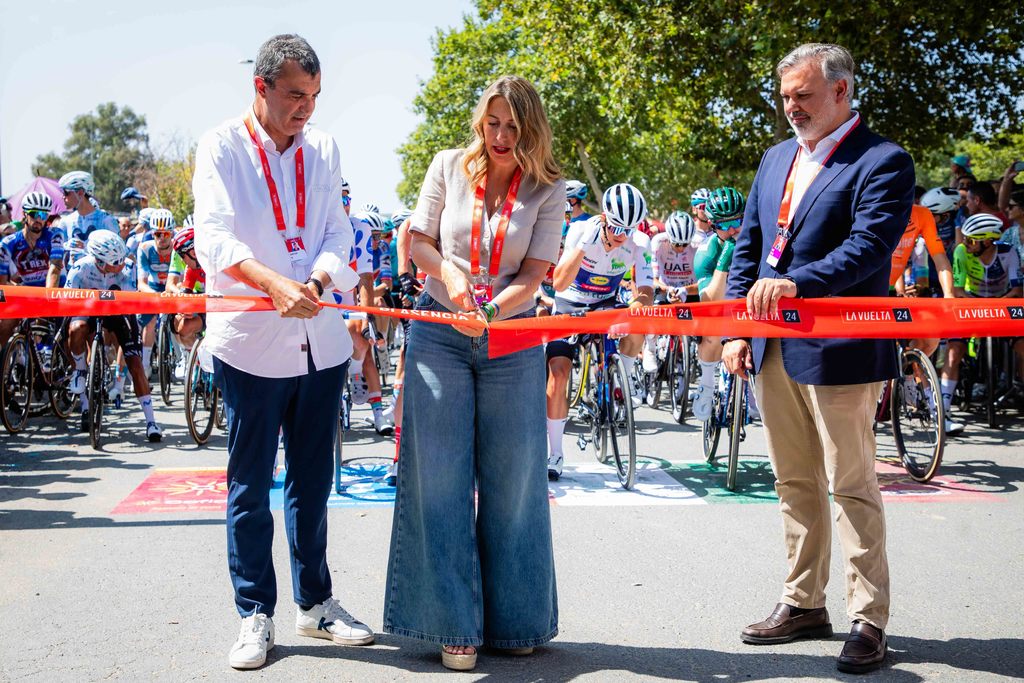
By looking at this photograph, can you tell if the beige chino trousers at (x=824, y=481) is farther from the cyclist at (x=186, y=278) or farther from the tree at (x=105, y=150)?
the tree at (x=105, y=150)

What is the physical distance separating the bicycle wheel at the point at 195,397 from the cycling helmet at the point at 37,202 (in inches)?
85.5

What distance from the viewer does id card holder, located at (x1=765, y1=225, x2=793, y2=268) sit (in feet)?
13.8

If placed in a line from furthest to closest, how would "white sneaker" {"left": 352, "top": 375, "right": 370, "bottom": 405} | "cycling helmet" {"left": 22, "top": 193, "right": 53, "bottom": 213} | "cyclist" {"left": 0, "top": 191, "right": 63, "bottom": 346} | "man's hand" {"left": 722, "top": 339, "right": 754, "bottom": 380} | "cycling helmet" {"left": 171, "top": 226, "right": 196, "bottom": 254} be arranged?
"cycling helmet" {"left": 22, "top": 193, "right": 53, "bottom": 213} → "cyclist" {"left": 0, "top": 191, "right": 63, "bottom": 346} → "white sneaker" {"left": 352, "top": 375, "right": 370, "bottom": 405} → "cycling helmet" {"left": 171, "top": 226, "right": 196, "bottom": 254} → "man's hand" {"left": 722, "top": 339, "right": 754, "bottom": 380}

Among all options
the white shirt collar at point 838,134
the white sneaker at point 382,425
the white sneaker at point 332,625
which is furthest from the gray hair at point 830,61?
the white sneaker at point 382,425

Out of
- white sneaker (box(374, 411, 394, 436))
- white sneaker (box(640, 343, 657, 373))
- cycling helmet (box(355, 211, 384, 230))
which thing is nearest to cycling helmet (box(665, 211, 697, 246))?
white sneaker (box(640, 343, 657, 373))

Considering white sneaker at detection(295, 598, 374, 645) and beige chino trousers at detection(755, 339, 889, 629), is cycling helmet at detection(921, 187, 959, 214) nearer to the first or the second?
beige chino trousers at detection(755, 339, 889, 629)

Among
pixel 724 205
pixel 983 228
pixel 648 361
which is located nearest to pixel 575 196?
pixel 648 361

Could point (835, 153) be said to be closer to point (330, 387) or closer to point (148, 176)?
point (330, 387)

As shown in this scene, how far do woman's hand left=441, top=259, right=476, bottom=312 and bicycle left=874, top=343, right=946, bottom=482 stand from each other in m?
4.86

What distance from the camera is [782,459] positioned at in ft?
14.5

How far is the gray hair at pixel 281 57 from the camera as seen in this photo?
12.8 ft

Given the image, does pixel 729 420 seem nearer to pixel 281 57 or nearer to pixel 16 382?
pixel 281 57

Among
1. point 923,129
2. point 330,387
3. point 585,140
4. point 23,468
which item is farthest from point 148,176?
point 330,387

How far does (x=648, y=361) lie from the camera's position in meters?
13.0
